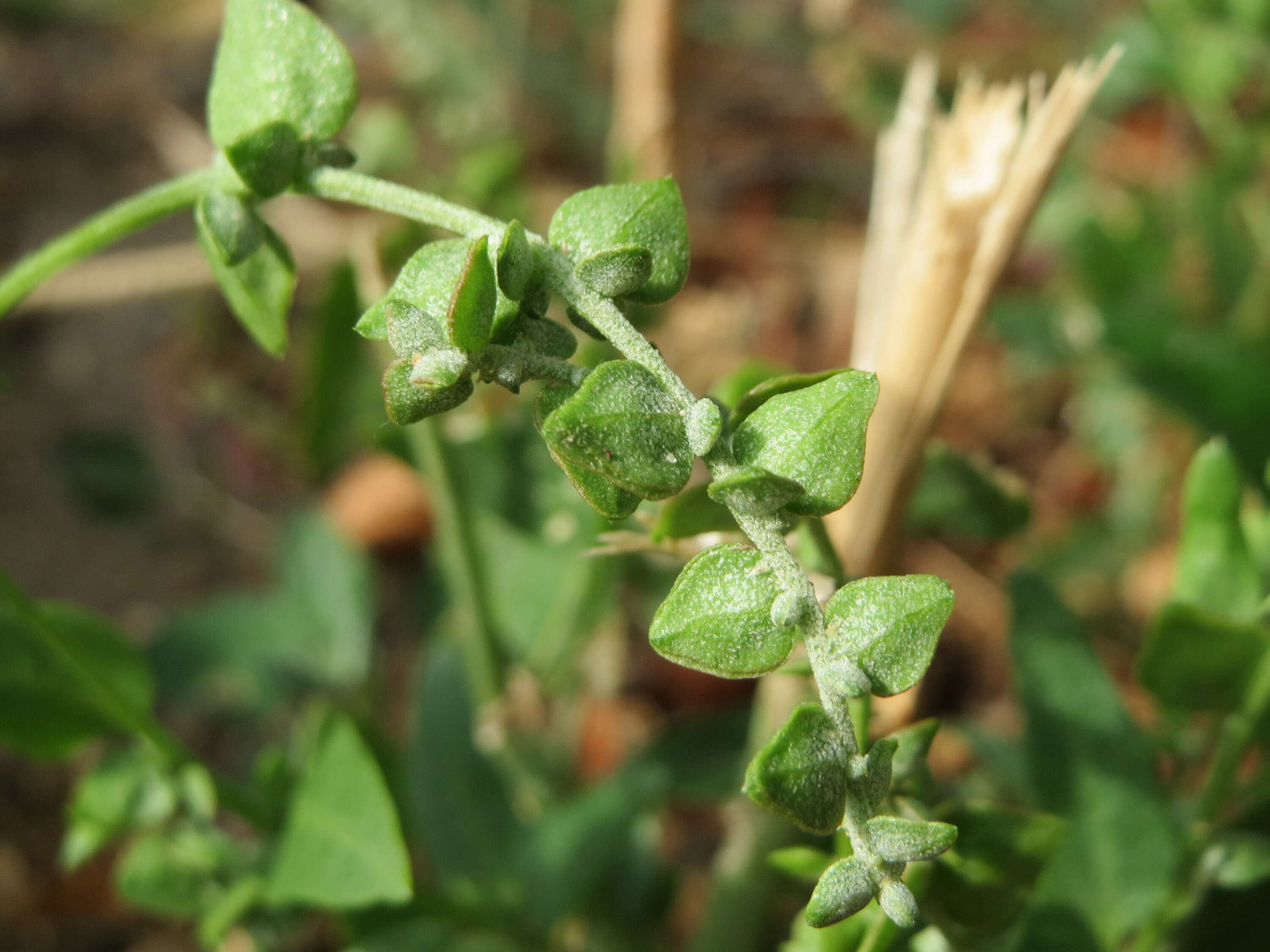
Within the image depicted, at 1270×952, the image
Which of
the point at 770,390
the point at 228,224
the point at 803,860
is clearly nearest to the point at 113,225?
the point at 228,224

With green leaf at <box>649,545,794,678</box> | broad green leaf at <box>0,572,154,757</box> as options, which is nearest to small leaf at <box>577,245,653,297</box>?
green leaf at <box>649,545,794,678</box>

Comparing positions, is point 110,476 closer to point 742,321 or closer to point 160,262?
point 160,262

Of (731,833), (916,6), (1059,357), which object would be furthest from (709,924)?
(916,6)

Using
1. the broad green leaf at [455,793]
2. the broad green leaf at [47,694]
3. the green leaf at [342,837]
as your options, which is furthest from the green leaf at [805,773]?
the broad green leaf at [455,793]

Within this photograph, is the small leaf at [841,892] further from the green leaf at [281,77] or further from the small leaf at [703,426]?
the green leaf at [281,77]

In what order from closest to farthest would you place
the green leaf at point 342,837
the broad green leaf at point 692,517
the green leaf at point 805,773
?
the green leaf at point 805,773, the broad green leaf at point 692,517, the green leaf at point 342,837

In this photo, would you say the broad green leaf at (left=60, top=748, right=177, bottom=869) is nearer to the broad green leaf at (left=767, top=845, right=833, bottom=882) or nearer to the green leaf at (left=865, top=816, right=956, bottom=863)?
the broad green leaf at (left=767, top=845, right=833, bottom=882)
